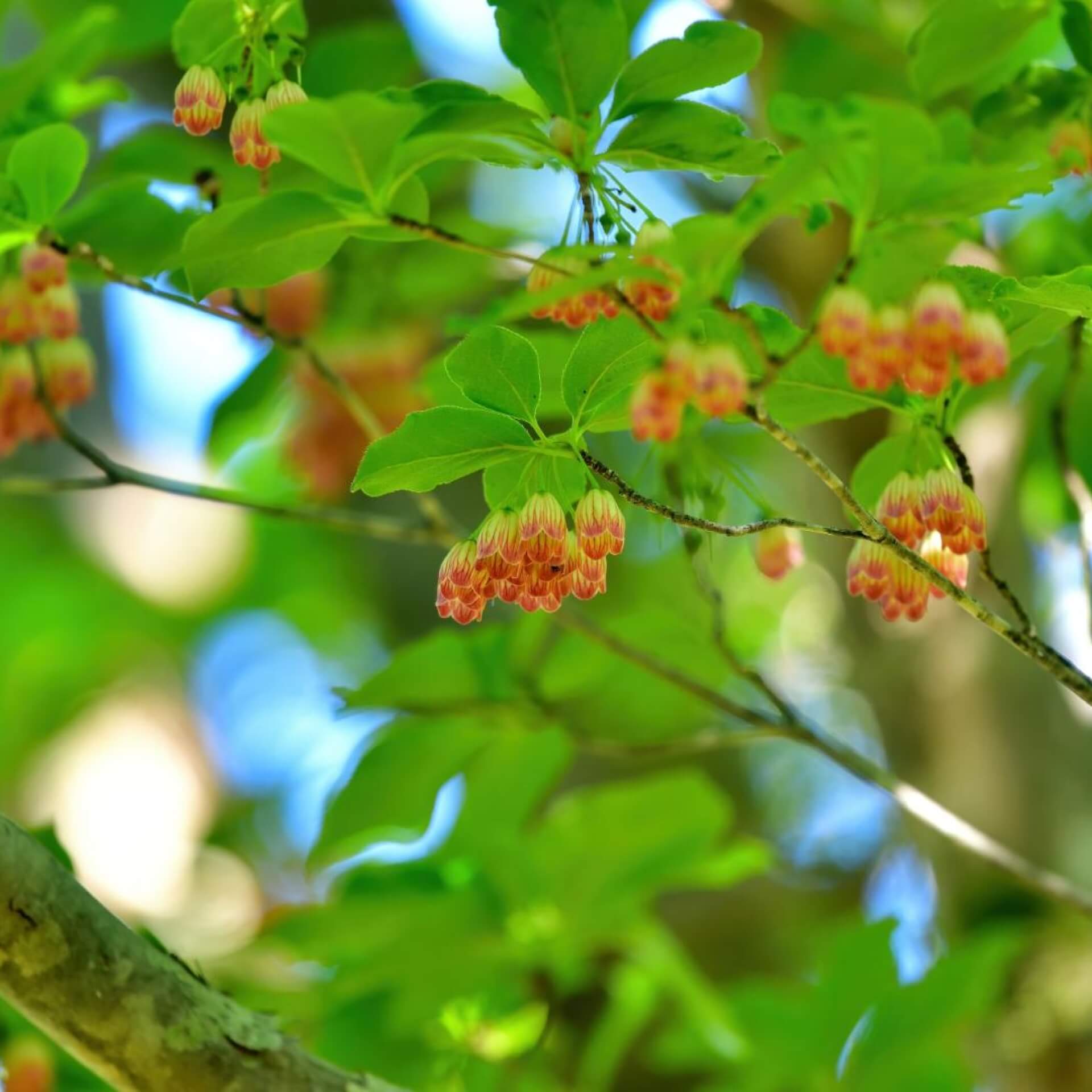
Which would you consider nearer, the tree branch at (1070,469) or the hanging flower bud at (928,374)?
the hanging flower bud at (928,374)

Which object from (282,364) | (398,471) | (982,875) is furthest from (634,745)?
(982,875)

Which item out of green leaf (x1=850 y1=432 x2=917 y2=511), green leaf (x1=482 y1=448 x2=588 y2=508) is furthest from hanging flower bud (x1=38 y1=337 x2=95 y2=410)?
green leaf (x1=850 y1=432 x2=917 y2=511)

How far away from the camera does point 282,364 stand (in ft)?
5.80

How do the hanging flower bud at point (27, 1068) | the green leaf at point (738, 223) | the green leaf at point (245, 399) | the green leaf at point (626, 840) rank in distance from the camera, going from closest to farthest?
the green leaf at point (738, 223)
the hanging flower bud at point (27, 1068)
the green leaf at point (245, 399)
the green leaf at point (626, 840)

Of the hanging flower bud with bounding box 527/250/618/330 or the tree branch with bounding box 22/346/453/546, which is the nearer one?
the hanging flower bud with bounding box 527/250/618/330

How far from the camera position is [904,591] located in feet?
3.59

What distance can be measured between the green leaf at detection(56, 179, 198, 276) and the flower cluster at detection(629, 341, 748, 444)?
0.68 m

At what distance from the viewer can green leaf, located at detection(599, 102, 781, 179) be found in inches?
38.0

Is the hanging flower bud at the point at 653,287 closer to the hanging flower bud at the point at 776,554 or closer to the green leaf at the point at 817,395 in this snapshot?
the green leaf at the point at 817,395

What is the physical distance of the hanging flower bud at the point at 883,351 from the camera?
0.84 metres

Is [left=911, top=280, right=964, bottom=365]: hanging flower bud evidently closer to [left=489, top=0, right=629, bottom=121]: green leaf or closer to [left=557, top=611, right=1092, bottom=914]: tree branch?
[left=489, top=0, right=629, bottom=121]: green leaf

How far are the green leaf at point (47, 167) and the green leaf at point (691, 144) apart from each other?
0.45m

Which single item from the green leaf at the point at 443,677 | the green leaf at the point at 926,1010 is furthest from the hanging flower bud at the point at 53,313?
the green leaf at the point at 926,1010

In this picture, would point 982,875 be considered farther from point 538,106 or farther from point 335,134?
point 335,134
